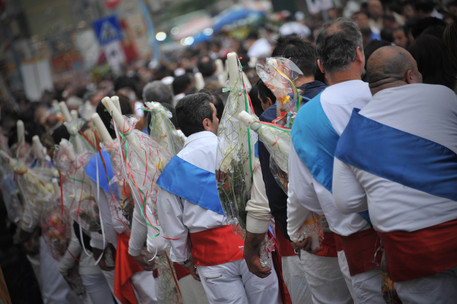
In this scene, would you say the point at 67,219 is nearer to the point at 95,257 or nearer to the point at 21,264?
the point at 95,257

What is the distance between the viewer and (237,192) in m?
4.02

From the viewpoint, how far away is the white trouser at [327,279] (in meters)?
3.74

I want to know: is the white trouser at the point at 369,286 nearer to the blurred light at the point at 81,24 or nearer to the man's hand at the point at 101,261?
the man's hand at the point at 101,261

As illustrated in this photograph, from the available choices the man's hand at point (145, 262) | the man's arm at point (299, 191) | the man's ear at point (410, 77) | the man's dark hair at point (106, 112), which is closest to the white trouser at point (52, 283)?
the man's dark hair at point (106, 112)

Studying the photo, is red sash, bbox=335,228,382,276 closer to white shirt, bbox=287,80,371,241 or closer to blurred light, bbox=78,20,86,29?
white shirt, bbox=287,80,371,241

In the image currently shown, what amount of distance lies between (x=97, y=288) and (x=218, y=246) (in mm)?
2978

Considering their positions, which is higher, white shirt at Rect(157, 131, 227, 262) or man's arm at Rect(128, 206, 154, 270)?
white shirt at Rect(157, 131, 227, 262)

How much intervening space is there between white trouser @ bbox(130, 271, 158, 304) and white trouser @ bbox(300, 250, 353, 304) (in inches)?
96.8

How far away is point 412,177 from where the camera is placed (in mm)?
2826

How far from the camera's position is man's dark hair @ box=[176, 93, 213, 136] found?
447cm

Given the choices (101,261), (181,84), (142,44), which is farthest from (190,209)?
(142,44)

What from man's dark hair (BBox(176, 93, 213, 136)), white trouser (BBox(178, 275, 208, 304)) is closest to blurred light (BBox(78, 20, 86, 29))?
white trouser (BBox(178, 275, 208, 304))

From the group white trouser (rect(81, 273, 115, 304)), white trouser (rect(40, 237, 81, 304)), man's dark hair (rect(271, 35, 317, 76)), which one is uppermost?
man's dark hair (rect(271, 35, 317, 76))

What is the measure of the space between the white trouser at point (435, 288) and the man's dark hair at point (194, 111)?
2.11 m
